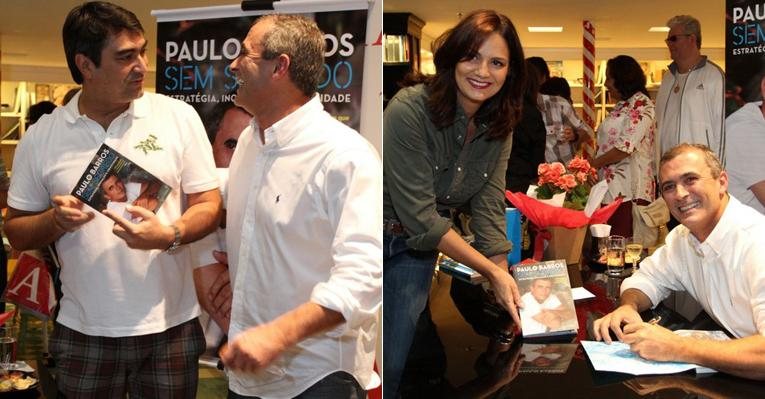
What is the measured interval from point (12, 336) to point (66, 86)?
583 millimetres

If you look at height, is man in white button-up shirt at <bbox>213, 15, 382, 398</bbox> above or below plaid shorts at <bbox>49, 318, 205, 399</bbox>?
above

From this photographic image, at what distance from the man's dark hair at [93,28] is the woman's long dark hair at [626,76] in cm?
294

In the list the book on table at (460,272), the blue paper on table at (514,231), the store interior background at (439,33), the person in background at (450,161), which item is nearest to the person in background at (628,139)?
the blue paper on table at (514,231)

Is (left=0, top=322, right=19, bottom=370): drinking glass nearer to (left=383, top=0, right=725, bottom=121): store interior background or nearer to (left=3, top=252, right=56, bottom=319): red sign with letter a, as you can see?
(left=3, top=252, right=56, bottom=319): red sign with letter a

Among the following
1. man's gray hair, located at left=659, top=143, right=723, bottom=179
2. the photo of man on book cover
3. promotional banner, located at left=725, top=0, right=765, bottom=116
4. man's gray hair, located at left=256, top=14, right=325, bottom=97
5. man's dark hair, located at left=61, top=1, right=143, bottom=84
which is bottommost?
the photo of man on book cover

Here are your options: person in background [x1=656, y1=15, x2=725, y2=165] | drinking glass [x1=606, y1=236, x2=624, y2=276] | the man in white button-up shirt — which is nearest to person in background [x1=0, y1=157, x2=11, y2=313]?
the man in white button-up shirt

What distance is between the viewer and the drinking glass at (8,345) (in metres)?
1.70

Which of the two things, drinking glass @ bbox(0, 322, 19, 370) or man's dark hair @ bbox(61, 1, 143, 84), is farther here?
drinking glass @ bbox(0, 322, 19, 370)

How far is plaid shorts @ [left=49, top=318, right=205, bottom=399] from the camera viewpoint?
150cm

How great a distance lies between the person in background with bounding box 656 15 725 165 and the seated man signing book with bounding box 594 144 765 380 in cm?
138

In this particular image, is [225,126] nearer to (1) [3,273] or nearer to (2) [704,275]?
(1) [3,273]

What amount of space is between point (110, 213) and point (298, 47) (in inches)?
16.3

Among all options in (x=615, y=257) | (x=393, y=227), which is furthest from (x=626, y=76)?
(x=393, y=227)

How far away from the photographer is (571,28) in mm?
9570
